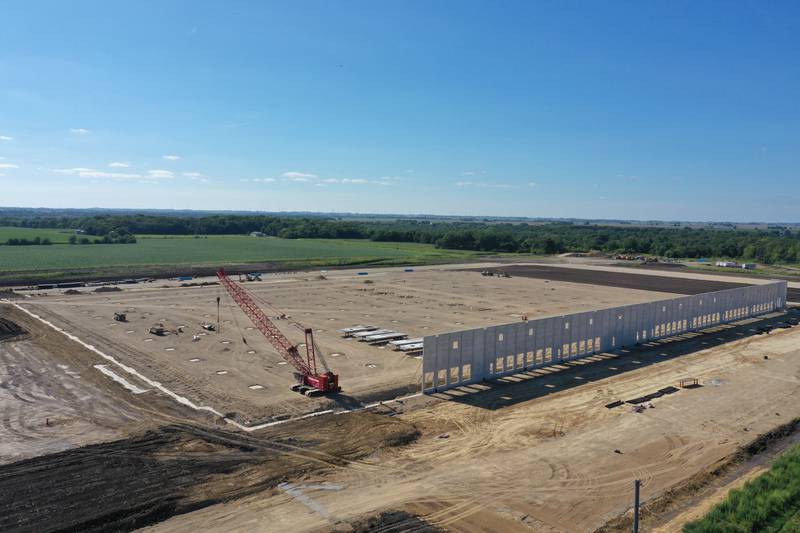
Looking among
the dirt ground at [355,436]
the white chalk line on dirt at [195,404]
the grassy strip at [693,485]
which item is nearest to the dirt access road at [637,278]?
the dirt ground at [355,436]

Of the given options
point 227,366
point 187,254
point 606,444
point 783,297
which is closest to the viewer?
point 606,444

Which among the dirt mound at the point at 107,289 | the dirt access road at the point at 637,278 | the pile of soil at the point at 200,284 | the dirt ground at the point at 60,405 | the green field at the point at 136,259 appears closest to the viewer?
the dirt ground at the point at 60,405

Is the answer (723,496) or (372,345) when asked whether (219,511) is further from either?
(372,345)

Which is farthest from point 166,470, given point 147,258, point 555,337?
point 147,258

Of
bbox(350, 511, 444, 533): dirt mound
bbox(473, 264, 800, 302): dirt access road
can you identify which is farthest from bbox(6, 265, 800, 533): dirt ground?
bbox(473, 264, 800, 302): dirt access road

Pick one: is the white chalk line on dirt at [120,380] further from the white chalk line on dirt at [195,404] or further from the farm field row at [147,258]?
the farm field row at [147,258]

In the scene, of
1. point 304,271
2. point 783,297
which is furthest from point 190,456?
point 304,271
